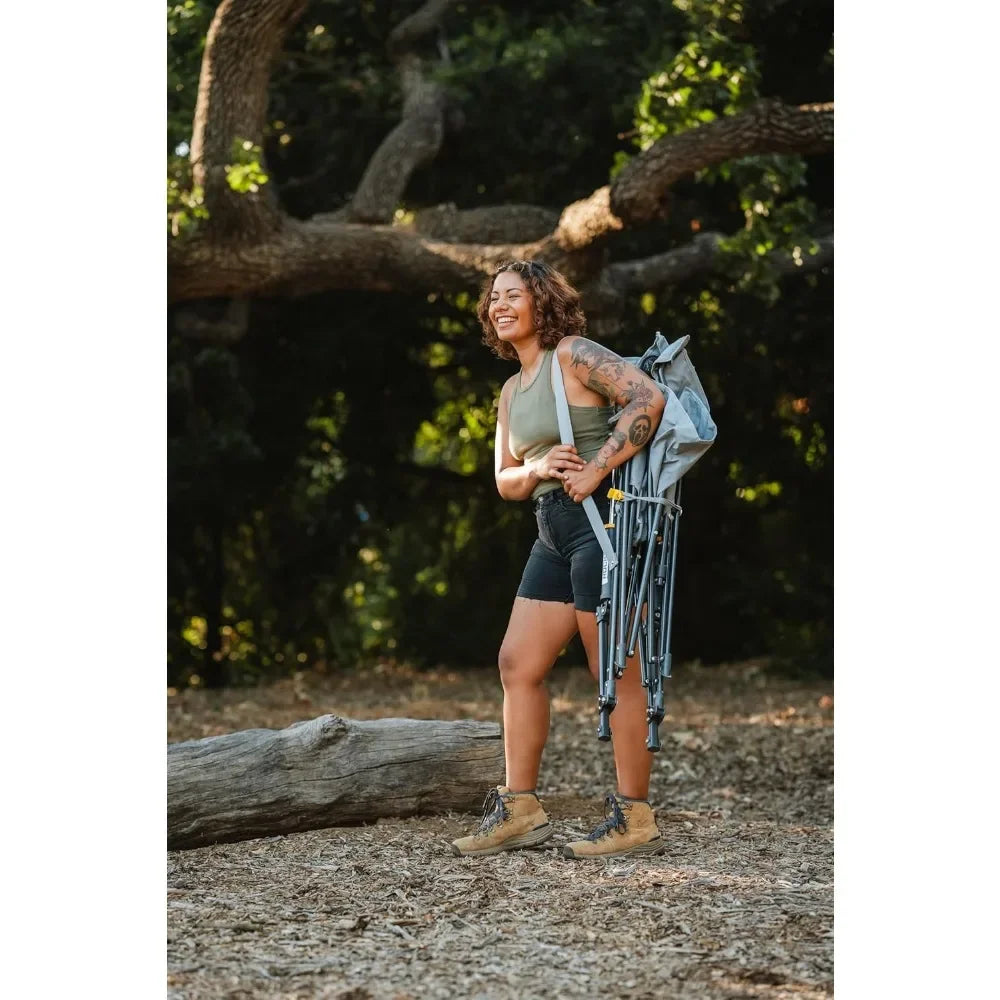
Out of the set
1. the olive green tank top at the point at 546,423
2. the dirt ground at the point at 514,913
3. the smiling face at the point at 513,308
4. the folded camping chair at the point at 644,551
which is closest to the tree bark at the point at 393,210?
the dirt ground at the point at 514,913

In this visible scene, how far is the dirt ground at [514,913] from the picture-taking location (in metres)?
2.94

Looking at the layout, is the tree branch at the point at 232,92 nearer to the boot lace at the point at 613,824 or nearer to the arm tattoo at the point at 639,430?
the arm tattoo at the point at 639,430

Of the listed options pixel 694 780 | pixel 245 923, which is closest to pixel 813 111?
pixel 694 780

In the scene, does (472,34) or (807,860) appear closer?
(807,860)

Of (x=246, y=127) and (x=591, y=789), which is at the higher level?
(x=246, y=127)

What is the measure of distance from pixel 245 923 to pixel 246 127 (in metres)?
5.54

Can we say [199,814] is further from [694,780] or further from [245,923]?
[694,780]

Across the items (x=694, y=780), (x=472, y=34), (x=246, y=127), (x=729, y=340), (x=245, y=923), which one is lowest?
(x=694, y=780)

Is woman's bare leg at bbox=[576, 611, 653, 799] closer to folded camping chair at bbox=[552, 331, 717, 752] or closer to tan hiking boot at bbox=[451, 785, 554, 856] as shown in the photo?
folded camping chair at bbox=[552, 331, 717, 752]

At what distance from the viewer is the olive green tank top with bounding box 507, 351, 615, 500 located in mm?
4035

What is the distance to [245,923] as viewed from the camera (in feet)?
11.2

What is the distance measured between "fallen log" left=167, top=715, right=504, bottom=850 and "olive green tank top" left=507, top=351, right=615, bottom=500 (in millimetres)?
1144

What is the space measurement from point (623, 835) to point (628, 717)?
361 mm

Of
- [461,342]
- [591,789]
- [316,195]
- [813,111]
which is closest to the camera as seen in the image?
[591,789]
